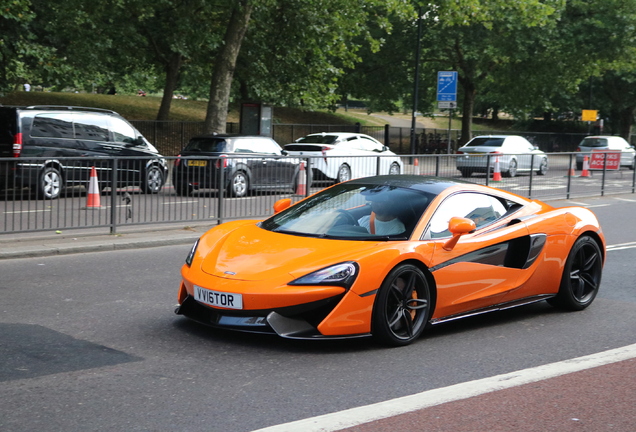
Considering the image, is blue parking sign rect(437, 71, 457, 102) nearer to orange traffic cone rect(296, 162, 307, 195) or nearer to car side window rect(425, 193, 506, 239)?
orange traffic cone rect(296, 162, 307, 195)

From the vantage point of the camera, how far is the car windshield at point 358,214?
253 inches

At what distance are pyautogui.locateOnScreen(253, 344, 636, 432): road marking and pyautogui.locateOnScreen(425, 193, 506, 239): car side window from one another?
54.5 inches

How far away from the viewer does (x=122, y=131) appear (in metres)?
19.3

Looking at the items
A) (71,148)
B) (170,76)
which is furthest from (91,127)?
(170,76)

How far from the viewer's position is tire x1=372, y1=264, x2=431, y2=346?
587cm

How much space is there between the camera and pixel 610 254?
1131 cm

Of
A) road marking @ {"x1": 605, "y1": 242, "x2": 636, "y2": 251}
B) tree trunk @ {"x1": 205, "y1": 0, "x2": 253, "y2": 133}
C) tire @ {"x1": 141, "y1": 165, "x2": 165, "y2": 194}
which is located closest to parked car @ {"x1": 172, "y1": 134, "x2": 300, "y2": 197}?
tire @ {"x1": 141, "y1": 165, "x2": 165, "y2": 194}

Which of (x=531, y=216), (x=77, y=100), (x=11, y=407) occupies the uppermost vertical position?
(x=77, y=100)

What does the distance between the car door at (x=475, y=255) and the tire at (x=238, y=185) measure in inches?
256

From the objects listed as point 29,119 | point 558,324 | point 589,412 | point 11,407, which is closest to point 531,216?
point 558,324

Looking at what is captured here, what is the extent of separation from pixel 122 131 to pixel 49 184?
8850mm

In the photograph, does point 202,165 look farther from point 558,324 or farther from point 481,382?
point 481,382

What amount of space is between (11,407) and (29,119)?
1407 centimetres

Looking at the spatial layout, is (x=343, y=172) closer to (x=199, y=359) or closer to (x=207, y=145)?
(x=207, y=145)
